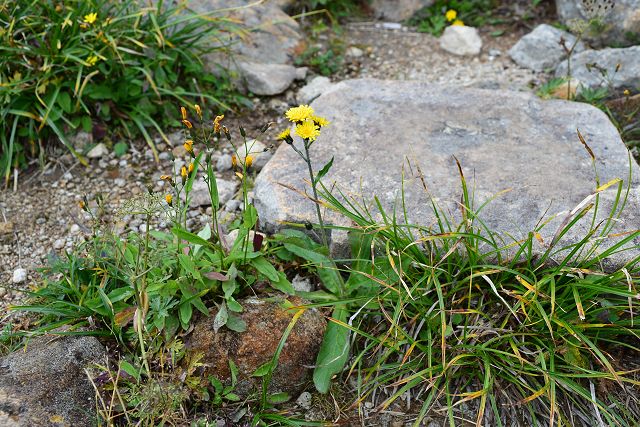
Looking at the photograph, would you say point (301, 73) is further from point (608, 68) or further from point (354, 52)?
point (608, 68)

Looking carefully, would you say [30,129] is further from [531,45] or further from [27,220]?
[531,45]

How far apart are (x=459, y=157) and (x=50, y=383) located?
6.80 feet

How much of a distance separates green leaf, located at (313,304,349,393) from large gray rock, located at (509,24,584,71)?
2679 millimetres

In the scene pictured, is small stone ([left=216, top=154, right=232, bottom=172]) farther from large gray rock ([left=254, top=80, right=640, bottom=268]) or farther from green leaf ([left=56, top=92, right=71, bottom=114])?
green leaf ([left=56, top=92, right=71, bottom=114])

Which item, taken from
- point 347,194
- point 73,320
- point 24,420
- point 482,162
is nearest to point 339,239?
point 347,194

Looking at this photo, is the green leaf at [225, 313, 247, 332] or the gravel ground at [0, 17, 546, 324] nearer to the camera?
the green leaf at [225, 313, 247, 332]

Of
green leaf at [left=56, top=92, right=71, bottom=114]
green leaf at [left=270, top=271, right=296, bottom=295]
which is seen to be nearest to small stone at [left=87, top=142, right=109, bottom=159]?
green leaf at [left=56, top=92, right=71, bottom=114]

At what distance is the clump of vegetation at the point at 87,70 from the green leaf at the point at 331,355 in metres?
1.70

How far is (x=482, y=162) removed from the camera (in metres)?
3.05

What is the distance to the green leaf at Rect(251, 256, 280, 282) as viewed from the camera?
2.49 m

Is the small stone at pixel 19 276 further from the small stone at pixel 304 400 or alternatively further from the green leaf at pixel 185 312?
the small stone at pixel 304 400

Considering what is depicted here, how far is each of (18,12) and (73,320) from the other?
197cm

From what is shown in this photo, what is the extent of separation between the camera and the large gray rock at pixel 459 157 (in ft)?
9.09

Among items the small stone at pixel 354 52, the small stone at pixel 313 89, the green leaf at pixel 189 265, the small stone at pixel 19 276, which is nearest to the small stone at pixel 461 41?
the small stone at pixel 354 52
